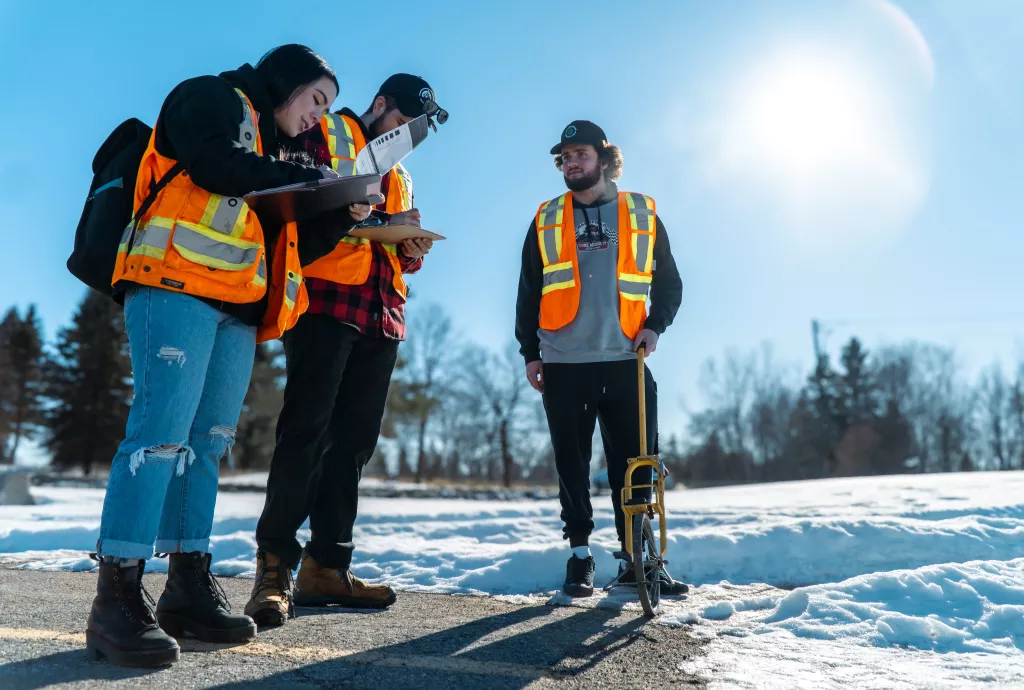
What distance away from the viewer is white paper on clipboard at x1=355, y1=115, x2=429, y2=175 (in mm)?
2865

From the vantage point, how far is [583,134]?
416cm

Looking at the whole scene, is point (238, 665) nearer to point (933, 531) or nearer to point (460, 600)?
point (460, 600)

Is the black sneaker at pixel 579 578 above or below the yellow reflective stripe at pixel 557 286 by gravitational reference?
below

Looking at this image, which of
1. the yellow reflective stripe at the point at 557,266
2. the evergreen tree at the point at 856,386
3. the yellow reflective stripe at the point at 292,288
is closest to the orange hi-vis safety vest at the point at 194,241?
the yellow reflective stripe at the point at 292,288

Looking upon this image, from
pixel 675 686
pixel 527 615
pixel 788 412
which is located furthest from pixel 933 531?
pixel 788 412

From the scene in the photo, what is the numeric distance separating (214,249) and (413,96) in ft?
5.38

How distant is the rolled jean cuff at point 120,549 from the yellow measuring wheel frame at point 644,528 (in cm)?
188

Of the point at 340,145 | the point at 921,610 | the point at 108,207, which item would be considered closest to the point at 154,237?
the point at 108,207

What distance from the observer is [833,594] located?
3330 mm

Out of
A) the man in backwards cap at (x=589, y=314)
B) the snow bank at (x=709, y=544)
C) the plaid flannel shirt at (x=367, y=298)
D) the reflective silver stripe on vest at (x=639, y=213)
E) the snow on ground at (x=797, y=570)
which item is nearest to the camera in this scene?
the snow on ground at (x=797, y=570)

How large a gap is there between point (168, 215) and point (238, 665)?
1322 mm

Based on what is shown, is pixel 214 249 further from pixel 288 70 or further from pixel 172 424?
pixel 288 70

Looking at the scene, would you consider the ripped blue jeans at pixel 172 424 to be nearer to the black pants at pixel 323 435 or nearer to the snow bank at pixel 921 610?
the black pants at pixel 323 435

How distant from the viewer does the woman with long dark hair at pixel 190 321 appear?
2213 millimetres
